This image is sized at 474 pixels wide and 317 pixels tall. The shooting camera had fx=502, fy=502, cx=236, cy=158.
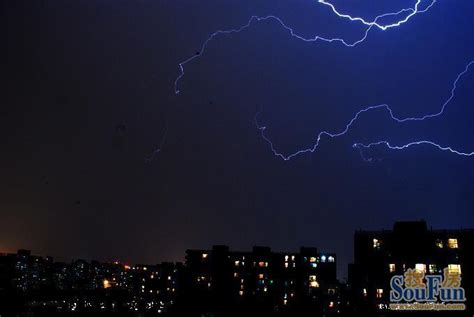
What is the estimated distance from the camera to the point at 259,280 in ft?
131

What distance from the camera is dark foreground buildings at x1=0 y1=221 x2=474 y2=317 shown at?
79.5 ft

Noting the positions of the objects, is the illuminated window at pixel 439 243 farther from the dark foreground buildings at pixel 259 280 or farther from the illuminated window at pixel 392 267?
the illuminated window at pixel 392 267

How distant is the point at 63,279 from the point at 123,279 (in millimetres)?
7600

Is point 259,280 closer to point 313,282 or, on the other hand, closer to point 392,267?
point 313,282

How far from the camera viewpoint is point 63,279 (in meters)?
61.3

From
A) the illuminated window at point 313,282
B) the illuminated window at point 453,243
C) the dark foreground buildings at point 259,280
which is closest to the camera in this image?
the dark foreground buildings at point 259,280

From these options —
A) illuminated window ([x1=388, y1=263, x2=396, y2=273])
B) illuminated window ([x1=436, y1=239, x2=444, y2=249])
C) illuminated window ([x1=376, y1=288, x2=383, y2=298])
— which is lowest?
illuminated window ([x1=376, y1=288, x2=383, y2=298])

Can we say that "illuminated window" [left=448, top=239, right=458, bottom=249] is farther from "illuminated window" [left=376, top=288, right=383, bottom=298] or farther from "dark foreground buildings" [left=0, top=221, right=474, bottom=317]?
"illuminated window" [left=376, top=288, right=383, bottom=298]

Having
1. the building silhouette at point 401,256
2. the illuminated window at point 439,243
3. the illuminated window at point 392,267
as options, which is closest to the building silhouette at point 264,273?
the building silhouette at point 401,256

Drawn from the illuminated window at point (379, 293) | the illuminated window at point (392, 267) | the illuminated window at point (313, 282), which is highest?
the illuminated window at point (392, 267)

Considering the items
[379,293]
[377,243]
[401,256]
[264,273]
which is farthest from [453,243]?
[264,273]

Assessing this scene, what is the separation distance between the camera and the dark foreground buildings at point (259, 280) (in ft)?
79.5

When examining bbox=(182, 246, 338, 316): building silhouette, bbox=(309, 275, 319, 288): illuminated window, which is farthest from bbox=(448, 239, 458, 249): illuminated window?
bbox=(309, 275, 319, 288): illuminated window

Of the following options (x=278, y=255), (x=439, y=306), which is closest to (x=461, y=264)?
(x=439, y=306)
